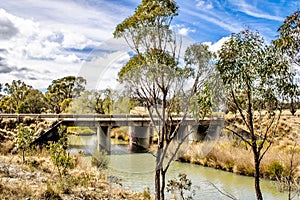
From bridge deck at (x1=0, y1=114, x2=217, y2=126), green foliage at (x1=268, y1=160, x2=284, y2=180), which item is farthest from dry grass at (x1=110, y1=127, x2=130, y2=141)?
green foliage at (x1=268, y1=160, x2=284, y2=180)

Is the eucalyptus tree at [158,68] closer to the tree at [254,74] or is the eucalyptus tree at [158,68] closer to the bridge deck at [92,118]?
the tree at [254,74]

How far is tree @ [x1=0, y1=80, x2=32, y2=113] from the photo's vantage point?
100ft

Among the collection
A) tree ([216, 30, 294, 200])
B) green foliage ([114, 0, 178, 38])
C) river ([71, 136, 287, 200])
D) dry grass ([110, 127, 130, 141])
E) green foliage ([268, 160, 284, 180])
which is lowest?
river ([71, 136, 287, 200])

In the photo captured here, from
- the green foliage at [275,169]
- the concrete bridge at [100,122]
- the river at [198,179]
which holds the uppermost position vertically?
the concrete bridge at [100,122]

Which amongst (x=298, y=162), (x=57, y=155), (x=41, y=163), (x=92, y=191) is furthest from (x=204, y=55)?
(x=298, y=162)

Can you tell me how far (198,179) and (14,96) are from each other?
85.3 feet

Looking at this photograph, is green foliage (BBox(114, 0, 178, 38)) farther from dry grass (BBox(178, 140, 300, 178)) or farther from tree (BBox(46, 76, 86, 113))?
tree (BBox(46, 76, 86, 113))

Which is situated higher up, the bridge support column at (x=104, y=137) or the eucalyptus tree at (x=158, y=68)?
the eucalyptus tree at (x=158, y=68)

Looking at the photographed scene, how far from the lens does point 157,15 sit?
7.45m

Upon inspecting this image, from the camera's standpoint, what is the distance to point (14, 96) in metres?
32.6

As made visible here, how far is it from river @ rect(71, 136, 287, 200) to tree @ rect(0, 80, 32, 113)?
17455 mm

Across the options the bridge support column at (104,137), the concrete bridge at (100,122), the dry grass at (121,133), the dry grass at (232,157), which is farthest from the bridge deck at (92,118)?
the dry grass at (121,133)

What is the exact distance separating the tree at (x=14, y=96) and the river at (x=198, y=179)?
687 inches

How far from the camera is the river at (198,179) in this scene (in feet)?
32.7
